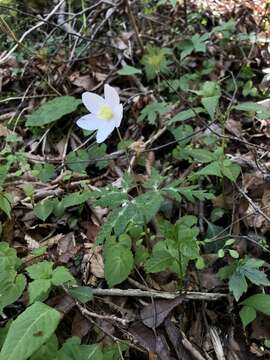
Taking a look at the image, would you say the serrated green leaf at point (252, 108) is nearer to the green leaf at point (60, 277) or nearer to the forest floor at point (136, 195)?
the forest floor at point (136, 195)

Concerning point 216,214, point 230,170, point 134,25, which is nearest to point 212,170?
point 230,170

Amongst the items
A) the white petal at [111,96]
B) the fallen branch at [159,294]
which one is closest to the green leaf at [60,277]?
the fallen branch at [159,294]

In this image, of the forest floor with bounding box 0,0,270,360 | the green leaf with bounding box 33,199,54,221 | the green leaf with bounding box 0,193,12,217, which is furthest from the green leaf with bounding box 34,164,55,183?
A: the green leaf with bounding box 0,193,12,217

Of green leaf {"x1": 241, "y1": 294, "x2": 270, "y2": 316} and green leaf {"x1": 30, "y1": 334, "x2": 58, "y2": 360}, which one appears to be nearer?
green leaf {"x1": 30, "y1": 334, "x2": 58, "y2": 360}

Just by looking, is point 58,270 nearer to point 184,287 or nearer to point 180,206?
point 184,287

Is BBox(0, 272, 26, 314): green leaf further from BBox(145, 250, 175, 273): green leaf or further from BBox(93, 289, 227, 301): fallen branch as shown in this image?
BBox(145, 250, 175, 273): green leaf

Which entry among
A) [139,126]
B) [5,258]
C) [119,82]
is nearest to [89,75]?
[119,82]

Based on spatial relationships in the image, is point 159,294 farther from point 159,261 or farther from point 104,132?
point 104,132

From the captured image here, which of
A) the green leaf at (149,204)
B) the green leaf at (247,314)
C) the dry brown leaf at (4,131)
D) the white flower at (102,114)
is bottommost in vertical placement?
the green leaf at (247,314)
